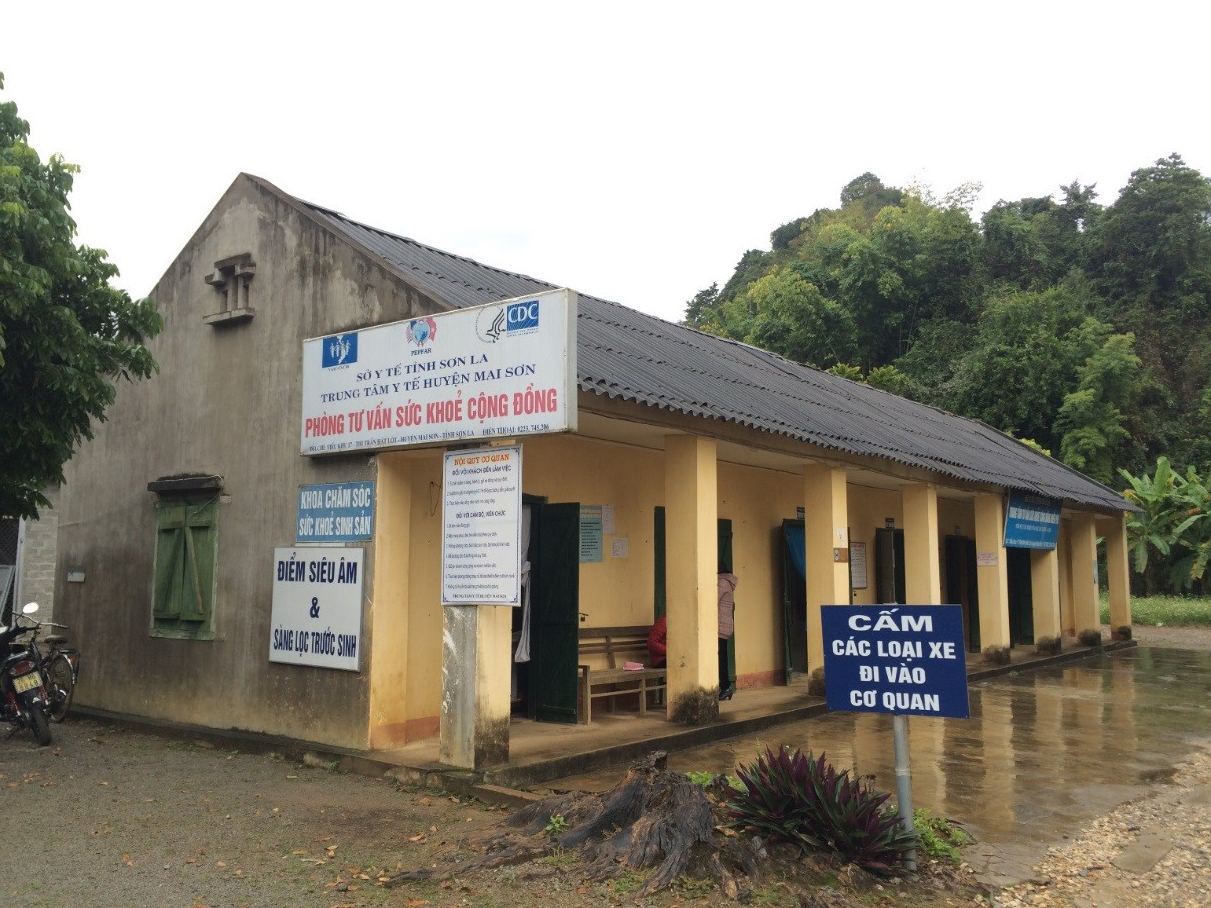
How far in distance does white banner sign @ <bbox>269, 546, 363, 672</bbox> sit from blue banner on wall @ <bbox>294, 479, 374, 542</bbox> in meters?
0.13

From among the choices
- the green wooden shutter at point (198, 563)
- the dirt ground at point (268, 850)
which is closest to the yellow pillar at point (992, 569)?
the dirt ground at point (268, 850)

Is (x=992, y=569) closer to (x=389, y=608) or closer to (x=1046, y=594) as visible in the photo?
(x=1046, y=594)

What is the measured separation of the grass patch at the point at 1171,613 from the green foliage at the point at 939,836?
72.8ft

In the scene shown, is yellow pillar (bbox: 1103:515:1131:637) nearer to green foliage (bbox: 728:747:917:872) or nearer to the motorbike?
green foliage (bbox: 728:747:917:872)

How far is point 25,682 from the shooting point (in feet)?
29.6

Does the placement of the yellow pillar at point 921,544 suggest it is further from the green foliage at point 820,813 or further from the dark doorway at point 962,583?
the green foliage at point 820,813

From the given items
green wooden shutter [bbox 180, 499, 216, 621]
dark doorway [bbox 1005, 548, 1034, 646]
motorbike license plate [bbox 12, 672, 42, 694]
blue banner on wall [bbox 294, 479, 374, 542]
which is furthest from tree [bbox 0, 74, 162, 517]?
dark doorway [bbox 1005, 548, 1034, 646]

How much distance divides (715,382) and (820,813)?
256 inches

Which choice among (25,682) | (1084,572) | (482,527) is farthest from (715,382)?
(1084,572)

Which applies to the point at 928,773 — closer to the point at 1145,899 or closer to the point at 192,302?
the point at 1145,899

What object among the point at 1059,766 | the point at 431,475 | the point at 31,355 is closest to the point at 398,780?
the point at 431,475

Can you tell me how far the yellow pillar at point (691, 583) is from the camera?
30.9ft

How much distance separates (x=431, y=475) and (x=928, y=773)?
486 centimetres

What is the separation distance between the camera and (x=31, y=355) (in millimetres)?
8703
